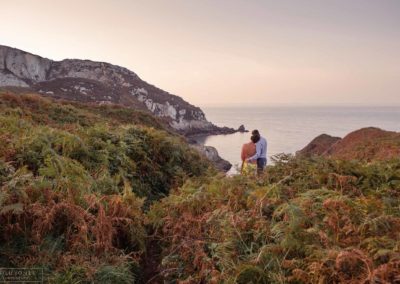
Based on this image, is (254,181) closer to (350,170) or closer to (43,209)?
(350,170)

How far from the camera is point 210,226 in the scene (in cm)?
600

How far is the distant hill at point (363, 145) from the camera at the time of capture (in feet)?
61.1

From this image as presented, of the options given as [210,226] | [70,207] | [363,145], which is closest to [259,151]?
[210,226]

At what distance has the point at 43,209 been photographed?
5.43 m

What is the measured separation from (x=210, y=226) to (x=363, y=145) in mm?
21041

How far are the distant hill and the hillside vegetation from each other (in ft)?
33.6

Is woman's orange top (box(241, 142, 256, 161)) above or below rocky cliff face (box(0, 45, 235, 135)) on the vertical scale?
below

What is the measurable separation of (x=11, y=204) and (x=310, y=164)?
239 inches

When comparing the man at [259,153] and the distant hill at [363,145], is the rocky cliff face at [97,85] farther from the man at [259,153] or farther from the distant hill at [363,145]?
the man at [259,153]

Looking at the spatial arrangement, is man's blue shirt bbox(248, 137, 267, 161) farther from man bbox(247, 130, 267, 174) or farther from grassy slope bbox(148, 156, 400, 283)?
grassy slope bbox(148, 156, 400, 283)

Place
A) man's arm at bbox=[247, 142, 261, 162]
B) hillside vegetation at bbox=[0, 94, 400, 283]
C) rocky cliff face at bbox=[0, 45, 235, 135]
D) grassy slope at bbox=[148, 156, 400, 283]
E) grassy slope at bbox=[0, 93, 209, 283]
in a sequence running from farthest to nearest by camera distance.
A: rocky cliff face at bbox=[0, 45, 235, 135]
man's arm at bbox=[247, 142, 261, 162]
grassy slope at bbox=[0, 93, 209, 283]
hillside vegetation at bbox=[0, 94, 400, 283]
grassy slope at bbox=[148, 156, 400, 283]

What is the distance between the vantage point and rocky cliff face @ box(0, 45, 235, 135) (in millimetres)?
95625

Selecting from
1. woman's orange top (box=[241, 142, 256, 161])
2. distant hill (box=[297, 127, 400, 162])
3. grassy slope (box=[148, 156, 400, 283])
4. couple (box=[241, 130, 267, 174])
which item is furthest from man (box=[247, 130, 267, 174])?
distant hill (box=[297, 127, 400, 162])

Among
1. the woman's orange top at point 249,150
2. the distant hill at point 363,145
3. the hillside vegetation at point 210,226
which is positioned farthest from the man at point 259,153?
the distant hill at point 363,145
